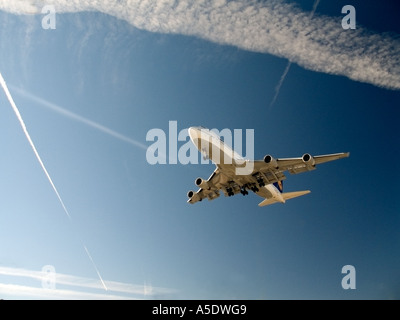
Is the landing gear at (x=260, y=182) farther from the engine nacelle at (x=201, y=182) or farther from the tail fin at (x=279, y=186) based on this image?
the tail fin at (x=279, y=186)

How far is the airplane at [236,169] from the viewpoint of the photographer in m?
31.9

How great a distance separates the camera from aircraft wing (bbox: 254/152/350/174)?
3042cm

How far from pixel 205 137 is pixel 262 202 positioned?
18.2 m

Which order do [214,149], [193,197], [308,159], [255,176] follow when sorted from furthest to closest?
1. [193,197]
2. [255,176]
3. [214,149]
4. [308,159]

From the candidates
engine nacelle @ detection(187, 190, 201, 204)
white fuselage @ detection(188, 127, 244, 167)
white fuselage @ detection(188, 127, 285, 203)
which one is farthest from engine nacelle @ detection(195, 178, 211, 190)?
white fuselage @ detection(188, 127, 244, 167)

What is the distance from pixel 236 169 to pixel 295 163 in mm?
7030

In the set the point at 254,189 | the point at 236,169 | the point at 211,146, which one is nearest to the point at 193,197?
the point at 254,189

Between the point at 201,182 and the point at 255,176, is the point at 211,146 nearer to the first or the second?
the point at 255,176

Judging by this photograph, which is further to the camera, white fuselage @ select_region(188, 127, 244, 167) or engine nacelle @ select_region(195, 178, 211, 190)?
engine nacelle @ select_region(195, 178, 211, 190)

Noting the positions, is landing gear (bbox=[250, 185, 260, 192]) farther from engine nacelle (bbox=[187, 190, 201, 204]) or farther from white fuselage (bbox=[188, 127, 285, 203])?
engine nacelle (bbox=[187, 190, 201, 204])

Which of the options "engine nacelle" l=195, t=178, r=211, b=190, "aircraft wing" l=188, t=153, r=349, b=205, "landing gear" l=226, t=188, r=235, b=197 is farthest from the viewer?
"landing gear" l=226, t=188, r=235, b=197

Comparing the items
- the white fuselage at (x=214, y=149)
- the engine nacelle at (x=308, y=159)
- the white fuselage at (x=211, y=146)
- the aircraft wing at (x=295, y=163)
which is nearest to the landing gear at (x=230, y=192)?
the white fuselage at (x=214, y=149)

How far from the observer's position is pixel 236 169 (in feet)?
115
